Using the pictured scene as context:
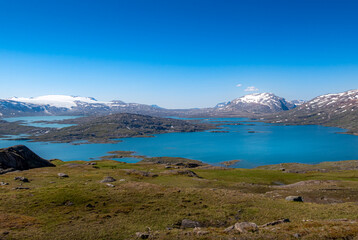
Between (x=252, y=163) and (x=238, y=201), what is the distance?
17546cm

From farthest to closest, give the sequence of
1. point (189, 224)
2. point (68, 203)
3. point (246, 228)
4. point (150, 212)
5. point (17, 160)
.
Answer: point (17, 160), point (68, 203), point (150, 212), point (189, 224), point (246, 228)

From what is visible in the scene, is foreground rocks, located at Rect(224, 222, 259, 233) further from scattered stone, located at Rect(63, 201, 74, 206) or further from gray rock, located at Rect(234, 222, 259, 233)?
scattered stone, located at Rect(63, 201, 74, 206)

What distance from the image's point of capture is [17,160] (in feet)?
227

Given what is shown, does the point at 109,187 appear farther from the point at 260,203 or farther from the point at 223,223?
the point at 260,203

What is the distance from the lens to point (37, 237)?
22734mm

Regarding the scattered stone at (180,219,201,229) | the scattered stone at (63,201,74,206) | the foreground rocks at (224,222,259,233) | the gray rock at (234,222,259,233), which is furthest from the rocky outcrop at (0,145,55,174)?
the gray rock at (234,222,259,233)

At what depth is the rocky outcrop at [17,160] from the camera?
6506cm

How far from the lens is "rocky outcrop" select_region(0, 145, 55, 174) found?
213 feet

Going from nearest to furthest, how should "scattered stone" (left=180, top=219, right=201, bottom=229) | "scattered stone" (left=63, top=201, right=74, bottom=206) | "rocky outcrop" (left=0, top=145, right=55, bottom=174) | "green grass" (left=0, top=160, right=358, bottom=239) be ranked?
1. "green grass" (left=0, top=160, right=358, bottom=239)
2. "scattered stone" (left=180, top=219, right=201, bottom=229)
3. "scattered stone" (left=63, top=201, right=74, bottom=206)
4. "rocky outcrop" (left=0, top=145, right=55, bottom=174)

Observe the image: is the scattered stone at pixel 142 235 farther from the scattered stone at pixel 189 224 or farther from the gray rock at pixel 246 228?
the gray rock at pixel 246 228

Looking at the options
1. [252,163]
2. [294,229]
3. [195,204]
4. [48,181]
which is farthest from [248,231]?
[252,163]

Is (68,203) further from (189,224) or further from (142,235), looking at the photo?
(189,224)

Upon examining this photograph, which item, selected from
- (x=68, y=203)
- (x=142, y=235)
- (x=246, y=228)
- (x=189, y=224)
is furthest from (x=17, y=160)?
(x=246, y=228)

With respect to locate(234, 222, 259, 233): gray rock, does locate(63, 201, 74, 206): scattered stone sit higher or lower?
lower
